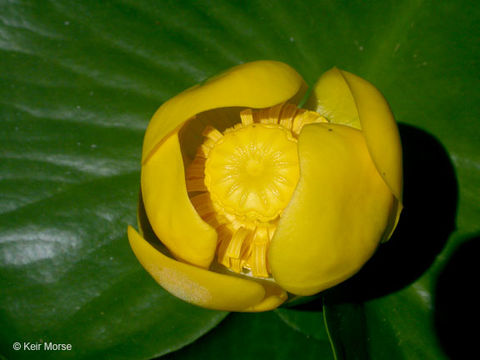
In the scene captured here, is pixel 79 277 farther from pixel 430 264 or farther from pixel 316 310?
pixel 430 264

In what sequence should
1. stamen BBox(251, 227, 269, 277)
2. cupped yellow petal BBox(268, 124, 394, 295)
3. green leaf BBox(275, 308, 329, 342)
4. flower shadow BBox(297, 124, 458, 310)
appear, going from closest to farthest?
1. cupped yellow petal BBox(268, 124, 394, 295)
2. stamen BBox(251, 227, 269, 277)
3. flower shadow BBox(297, 124, 458, 310)
4. green leaf BBox(275, 308, 329, 342)

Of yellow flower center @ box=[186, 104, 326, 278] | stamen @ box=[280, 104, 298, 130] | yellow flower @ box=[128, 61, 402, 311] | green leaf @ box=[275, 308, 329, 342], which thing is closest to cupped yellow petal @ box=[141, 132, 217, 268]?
yellow flower @ box=[128, 61, 402, 311]

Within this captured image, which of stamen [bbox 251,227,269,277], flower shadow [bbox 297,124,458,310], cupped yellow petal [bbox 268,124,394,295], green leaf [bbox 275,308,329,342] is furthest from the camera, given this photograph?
green leaf [bbox 275,308,329,342]

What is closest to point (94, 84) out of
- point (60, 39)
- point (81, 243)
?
point (60, 39)

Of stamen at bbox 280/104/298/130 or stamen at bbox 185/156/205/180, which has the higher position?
stamen at bbox 280/104/298/130

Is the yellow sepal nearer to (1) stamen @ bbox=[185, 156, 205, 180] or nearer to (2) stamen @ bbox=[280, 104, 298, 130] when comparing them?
(2) stamen @ bbox=[280, 104, 298, 130]

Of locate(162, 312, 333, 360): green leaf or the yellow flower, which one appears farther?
locate(162, 312, 333, 360): green leaf

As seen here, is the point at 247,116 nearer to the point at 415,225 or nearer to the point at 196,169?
the point at 196,169

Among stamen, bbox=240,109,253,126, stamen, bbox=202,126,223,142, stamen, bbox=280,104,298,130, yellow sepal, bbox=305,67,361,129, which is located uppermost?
yellow sepal, bbox=305,67,361,129
